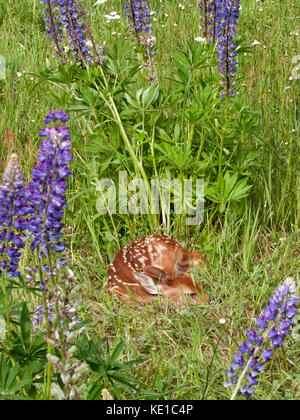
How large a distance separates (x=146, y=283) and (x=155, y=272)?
78 millimetres

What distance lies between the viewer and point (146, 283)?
268cm

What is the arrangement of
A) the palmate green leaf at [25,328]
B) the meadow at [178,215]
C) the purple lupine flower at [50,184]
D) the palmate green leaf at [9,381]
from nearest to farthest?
the purple lupine flower at [50,184], the palmate green leaf at [9,381], the palmate green leaf at [25,328], the meadow at [178,215]

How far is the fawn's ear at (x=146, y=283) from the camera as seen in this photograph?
2.64m

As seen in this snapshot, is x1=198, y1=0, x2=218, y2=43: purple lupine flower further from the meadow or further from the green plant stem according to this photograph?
the green plant stem

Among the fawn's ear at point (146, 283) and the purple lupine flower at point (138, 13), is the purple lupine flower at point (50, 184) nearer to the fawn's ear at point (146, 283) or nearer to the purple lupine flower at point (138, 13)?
the fawn's ear at point (146, 283)

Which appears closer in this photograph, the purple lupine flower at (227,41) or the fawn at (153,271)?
the fawn at (153,271)

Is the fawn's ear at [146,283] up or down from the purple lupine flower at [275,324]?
down

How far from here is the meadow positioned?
211 cm

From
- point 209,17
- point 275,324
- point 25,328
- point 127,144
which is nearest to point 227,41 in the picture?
point 209,17

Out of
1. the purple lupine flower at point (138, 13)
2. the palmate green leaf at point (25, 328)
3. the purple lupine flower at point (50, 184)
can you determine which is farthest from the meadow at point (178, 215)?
the purple lupine flower at point (50, 184)

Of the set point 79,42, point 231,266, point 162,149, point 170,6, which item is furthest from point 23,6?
point 231,266

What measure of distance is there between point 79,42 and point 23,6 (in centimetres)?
276
